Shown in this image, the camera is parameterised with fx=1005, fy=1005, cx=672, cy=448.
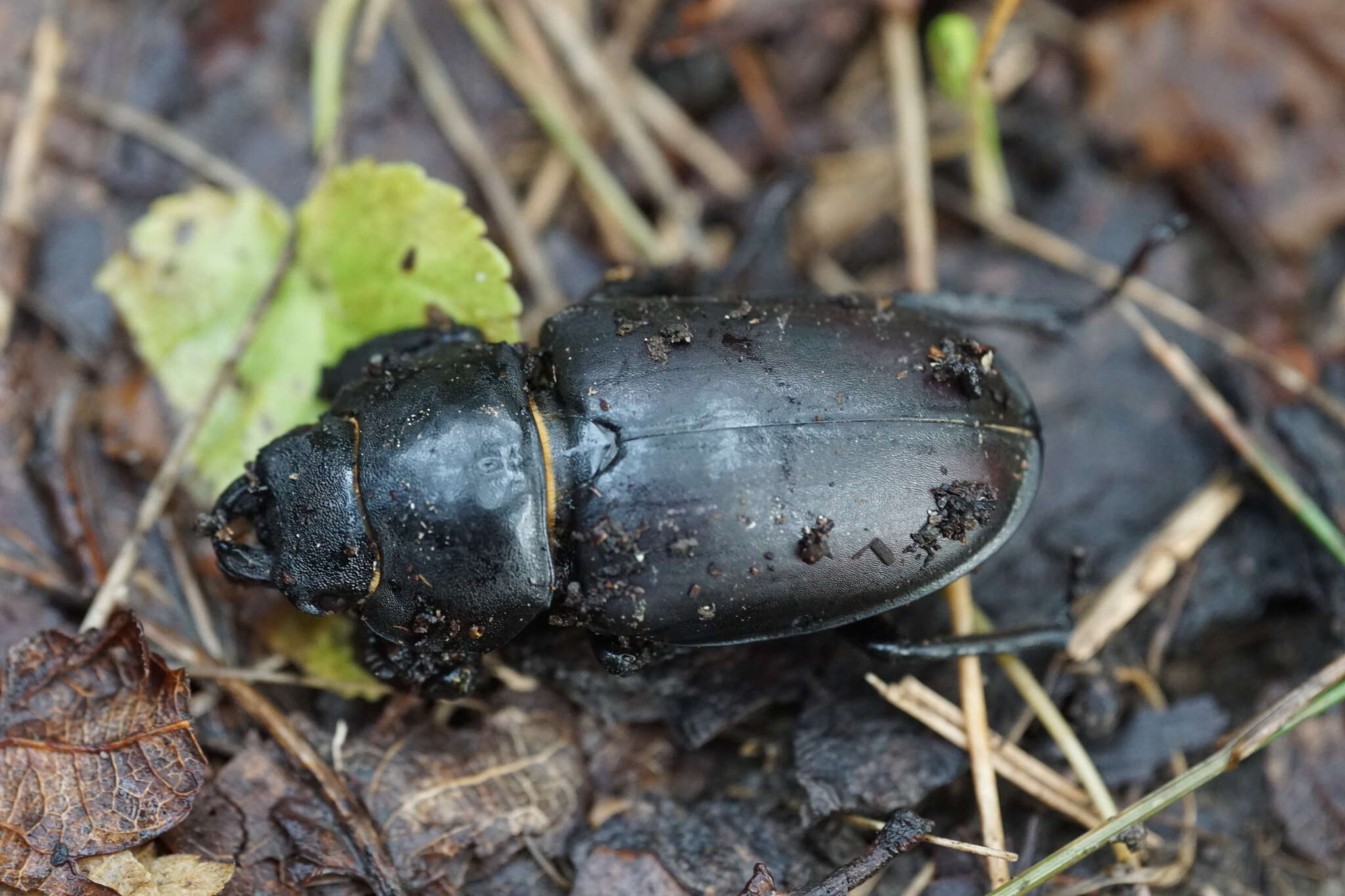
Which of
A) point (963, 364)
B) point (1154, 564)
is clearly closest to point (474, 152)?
point (963, 364)

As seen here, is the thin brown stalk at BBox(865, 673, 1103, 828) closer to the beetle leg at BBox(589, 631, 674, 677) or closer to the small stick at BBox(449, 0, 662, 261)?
the beetle leg at BBox(589, 631, 674, 677)

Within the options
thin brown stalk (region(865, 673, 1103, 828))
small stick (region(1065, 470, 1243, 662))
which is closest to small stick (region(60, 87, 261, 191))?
thin brown stalk (region(865, 673, 1103, 828))

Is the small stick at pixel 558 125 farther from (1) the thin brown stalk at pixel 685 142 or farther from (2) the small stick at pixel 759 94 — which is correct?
(2) the small stick at pixel 759 94

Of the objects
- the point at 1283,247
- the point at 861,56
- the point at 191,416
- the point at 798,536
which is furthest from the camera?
the point at 861,56

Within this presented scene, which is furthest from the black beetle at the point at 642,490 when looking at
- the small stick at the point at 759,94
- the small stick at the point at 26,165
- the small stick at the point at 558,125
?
the small stick at the point at 759,94

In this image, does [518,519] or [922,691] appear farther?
[922,691]

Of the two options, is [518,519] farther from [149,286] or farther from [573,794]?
[149,286]

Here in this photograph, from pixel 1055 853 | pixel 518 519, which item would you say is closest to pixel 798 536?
pixel 518 519
